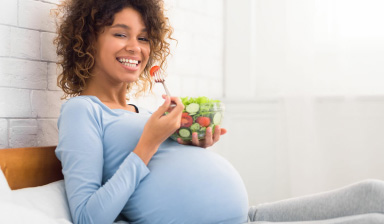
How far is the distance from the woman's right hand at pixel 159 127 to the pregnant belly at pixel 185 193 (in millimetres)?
62

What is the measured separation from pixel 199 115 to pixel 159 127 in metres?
0.11

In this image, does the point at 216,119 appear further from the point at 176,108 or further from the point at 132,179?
the point at 132,179

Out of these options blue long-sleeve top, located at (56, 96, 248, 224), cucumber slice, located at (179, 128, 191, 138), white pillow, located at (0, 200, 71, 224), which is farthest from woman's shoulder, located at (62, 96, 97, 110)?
white pillow, located at (0, 200, 71, 224)

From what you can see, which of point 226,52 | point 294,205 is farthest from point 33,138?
point 226,52

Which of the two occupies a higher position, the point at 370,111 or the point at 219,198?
the point at 370,111

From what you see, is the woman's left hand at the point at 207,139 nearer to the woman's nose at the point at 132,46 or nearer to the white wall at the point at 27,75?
the woman's nose at the point at 132,46

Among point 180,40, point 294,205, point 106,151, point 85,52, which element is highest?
point 180,40

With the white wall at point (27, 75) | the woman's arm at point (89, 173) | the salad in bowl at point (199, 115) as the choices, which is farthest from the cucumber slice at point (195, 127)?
the white wall at point (27, 75)

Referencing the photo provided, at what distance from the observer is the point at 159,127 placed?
1.05 meters

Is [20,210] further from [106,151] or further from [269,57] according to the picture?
[269,57]

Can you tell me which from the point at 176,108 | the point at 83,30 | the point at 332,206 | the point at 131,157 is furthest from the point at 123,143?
the point at 332,206

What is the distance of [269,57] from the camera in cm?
223

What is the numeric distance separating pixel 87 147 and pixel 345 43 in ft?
4.45

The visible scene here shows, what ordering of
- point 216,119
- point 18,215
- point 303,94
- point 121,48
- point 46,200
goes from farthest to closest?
point 303,94 < point 121,48 < point 216,119 < point 46,200 < point 18,215
